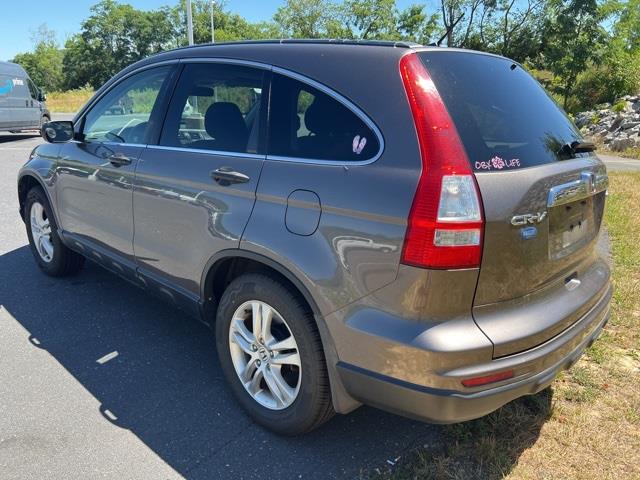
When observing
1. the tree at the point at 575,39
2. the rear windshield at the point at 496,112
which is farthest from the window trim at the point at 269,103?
the tree at the point at 575,39

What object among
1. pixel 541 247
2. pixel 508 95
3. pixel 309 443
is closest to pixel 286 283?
pixel 309 443

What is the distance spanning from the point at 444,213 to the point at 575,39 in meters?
26.8

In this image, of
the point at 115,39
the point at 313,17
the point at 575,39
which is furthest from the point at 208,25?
the point at 575,39

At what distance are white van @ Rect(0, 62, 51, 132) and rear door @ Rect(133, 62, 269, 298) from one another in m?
15.3

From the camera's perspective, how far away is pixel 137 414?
2.83 metres

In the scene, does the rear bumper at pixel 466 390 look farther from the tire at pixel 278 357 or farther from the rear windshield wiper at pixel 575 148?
the rear windshield wiper at pixel 575 148

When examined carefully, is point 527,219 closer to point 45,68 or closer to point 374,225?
point 374,225

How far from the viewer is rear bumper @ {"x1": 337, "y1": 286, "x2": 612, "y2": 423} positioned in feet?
6.54

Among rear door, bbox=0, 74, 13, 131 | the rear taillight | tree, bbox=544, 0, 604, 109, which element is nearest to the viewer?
the rear taillight

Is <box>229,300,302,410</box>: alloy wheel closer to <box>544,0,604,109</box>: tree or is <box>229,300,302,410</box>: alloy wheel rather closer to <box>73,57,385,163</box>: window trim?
<box>73,57,385,163</box>: window trim

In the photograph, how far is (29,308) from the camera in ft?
13.4

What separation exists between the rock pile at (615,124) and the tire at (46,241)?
14.7m

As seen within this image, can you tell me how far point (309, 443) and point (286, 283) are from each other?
84cm

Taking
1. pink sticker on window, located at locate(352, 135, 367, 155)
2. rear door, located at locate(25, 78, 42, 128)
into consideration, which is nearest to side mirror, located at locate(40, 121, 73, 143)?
pink sticker on window, located at locate(352, 135, 367, 155)
